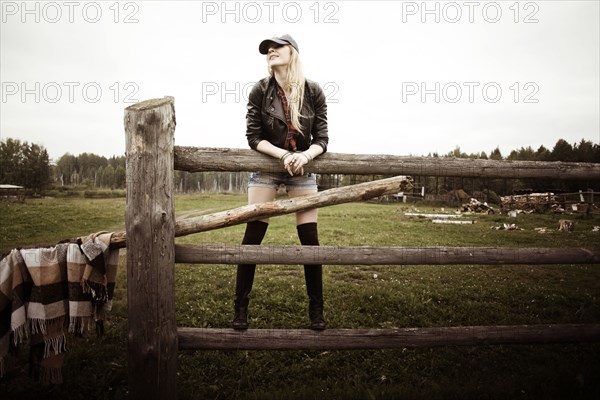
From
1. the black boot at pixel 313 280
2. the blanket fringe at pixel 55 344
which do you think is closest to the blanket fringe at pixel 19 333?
the blanket fringe at pixel 55 344

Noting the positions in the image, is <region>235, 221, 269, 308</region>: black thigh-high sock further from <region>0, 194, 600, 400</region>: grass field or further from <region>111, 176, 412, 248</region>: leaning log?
<region>0, 194, 600, 400</region>: grass field

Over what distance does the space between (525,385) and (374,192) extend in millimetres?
2166

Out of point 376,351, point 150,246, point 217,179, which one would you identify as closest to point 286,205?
point 150,246

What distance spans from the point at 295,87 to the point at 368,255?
5.33ft

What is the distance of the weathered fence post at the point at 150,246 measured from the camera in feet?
7.67

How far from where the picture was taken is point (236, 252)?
2520mm

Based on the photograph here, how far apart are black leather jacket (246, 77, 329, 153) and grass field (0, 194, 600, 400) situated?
2.20 meters

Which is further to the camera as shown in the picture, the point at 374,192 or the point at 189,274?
the point at 189,274

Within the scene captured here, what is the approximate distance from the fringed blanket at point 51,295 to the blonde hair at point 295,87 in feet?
6.06

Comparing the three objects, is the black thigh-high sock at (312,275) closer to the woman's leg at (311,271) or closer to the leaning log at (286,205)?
the woman's leg at (311,271)

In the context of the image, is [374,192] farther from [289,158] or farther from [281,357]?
[281,357]

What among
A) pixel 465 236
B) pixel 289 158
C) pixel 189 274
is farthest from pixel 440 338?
pixel 465 236

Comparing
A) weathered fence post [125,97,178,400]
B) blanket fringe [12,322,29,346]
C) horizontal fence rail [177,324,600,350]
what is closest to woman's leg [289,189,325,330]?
horizontal fence rail [177,324,600,350]

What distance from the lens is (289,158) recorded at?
2.61m
